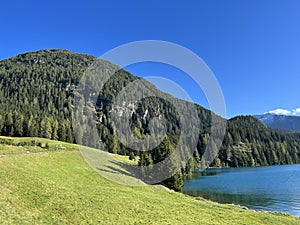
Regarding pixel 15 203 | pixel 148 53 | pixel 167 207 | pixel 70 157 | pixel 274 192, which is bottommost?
pixel 274 192

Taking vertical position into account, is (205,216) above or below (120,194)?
below

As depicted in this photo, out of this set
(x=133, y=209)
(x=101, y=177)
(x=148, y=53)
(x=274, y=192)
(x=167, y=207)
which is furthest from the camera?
(x=274, y=192)

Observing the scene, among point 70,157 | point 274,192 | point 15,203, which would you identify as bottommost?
point 274,192

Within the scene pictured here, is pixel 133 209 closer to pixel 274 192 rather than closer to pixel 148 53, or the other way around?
pixel 148 53

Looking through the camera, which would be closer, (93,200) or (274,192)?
(93,200)

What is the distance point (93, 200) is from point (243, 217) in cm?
1868

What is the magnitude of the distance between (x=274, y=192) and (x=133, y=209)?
58572mm

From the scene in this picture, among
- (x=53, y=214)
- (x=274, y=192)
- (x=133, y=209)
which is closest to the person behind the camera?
(x=53, y=214)

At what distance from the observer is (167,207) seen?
108 ft

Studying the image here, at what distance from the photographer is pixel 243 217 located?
33.4 m

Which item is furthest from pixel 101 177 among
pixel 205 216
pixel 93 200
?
pixel 205 216

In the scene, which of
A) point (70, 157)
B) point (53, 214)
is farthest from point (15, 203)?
point (70, 157)

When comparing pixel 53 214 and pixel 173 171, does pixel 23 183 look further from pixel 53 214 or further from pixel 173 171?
pixel 173 171

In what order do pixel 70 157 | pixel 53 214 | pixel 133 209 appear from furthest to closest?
pixel 70 157, pixel 133 209, pixel 53 214
